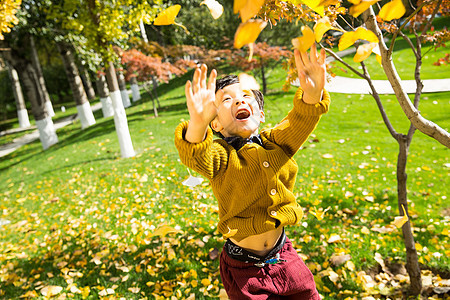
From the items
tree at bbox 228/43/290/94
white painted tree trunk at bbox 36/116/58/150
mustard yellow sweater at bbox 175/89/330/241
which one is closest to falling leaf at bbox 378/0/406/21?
mustard yellow sweater at bbox 175/89/330/241


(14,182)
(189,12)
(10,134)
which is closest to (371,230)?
(14,182)

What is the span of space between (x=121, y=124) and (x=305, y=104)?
692cm

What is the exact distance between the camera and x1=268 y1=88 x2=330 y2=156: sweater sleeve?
1501mm

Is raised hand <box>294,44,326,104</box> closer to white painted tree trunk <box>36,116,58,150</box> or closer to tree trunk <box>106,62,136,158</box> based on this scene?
tree trunk <box>106,62,136,158</box>

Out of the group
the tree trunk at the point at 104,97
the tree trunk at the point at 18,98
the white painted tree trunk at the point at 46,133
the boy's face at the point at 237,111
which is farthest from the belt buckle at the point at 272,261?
the tree trunk at the point at 18,98

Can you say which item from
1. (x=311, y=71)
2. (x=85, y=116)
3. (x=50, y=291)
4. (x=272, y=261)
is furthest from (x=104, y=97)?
(x=311, y=71)

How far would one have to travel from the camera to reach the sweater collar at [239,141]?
67.7 inches

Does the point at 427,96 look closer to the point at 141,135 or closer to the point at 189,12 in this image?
the point at 141,135

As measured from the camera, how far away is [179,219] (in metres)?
4.76

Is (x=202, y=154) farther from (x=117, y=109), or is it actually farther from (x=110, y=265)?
(x=117, y=109)

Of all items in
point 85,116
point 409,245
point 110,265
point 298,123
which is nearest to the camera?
point 298,123

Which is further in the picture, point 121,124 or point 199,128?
point 121,124

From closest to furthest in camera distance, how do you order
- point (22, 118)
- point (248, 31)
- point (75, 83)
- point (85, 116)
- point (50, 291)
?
point (248, 31) → point (50, 291) → point (75, 83) → point (85, 116) → point (22, 118)

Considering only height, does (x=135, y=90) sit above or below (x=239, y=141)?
above
